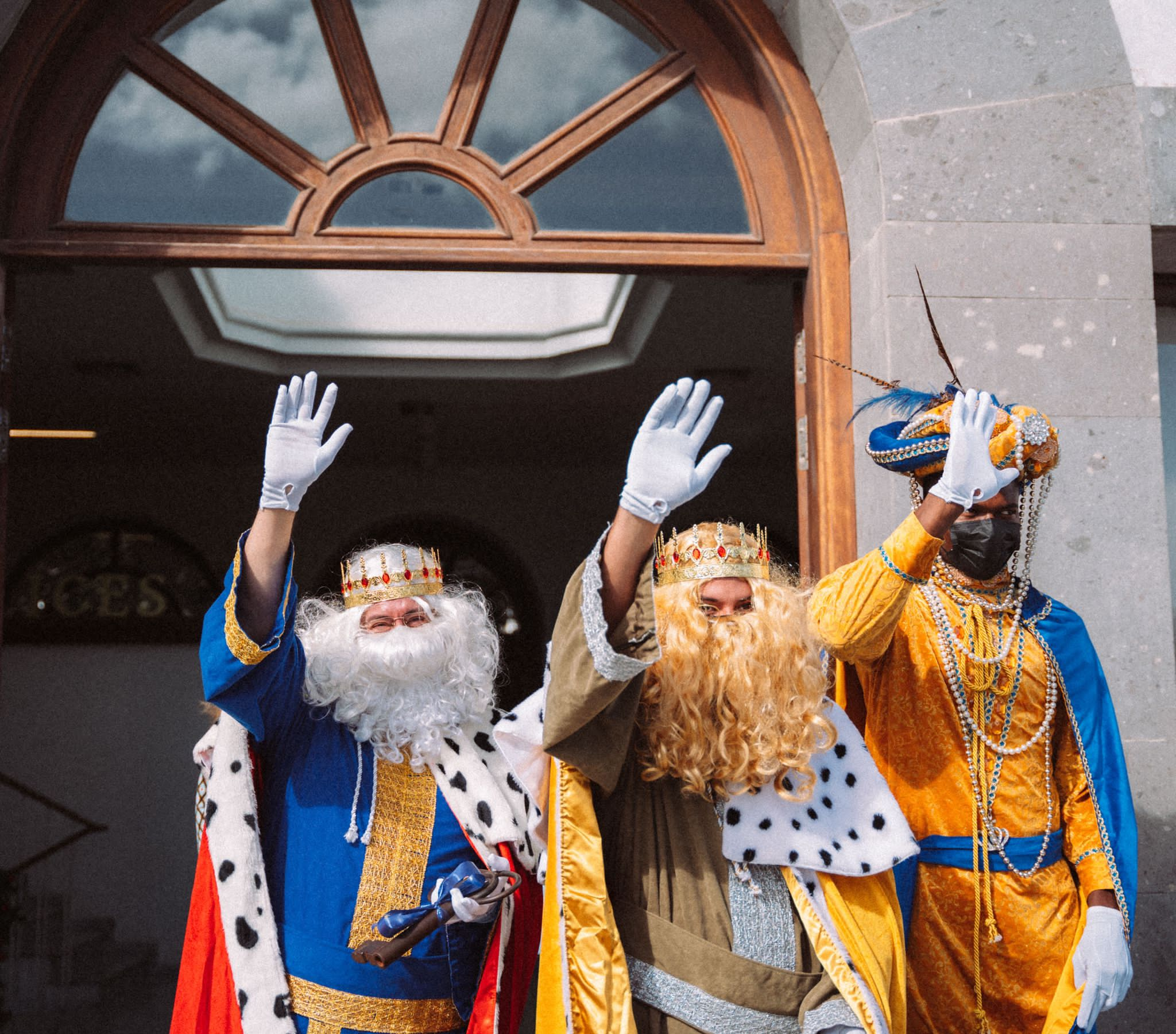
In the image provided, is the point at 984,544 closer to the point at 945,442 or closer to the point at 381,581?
the point at 945,442

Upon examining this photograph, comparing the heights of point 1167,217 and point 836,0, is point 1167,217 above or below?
below

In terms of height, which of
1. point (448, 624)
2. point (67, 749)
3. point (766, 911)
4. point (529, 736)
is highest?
point (448, 624)

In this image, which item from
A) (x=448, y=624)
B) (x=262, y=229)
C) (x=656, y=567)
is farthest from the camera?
(x=262, y=229)

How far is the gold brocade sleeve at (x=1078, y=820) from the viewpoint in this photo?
2.45 meters

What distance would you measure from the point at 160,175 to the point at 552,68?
3.84 ft

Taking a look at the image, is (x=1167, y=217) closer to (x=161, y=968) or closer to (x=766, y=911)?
(x=766, y=911)

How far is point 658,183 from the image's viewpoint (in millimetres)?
3561

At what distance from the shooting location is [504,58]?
3.59 m

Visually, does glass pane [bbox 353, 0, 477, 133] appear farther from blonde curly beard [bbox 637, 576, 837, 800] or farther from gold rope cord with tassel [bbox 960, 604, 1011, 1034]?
gold rope cord with tassel [bbox 960, 604, 1011, 1034]

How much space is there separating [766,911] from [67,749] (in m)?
8.48

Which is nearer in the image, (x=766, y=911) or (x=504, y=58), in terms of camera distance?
(x=766, y=911)

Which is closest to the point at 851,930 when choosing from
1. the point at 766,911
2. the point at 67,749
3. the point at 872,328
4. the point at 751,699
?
the point at 766,911

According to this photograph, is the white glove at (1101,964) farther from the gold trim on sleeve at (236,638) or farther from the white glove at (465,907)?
the gold trim on sleeve at (236,638)

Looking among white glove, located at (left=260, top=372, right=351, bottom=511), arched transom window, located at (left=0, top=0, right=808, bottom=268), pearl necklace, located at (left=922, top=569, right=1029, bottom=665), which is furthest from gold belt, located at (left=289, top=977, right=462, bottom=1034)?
arched transom window, located at (left=0, top=0, right=808, bottom=268)
